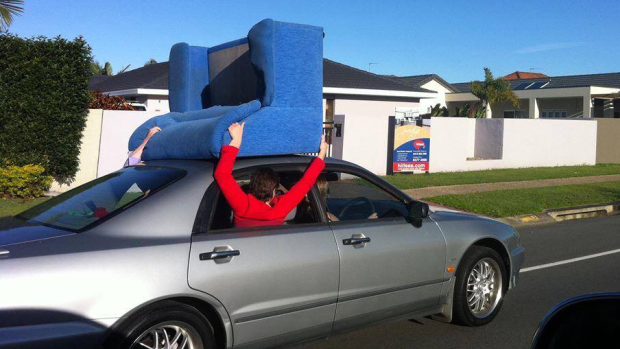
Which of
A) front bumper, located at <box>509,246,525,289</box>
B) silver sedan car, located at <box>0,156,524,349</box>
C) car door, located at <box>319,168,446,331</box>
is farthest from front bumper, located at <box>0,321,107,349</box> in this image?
front bumper, located at <box>509,246,525,289</box>

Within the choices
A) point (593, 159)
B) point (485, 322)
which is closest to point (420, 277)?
point (485, 322)

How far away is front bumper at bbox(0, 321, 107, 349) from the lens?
318 centimetres

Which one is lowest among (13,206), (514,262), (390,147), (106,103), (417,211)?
(13,206)

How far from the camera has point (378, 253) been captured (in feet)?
15.5

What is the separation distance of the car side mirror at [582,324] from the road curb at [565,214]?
10.6 meters

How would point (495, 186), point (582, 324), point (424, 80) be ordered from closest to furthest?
1. point (582, 324)
2. point (495, 186)
3. point (424, 80)

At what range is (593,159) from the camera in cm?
2650

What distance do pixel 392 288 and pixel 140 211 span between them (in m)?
2.09

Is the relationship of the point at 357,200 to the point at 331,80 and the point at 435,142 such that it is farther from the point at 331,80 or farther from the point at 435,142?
the point at 331,80

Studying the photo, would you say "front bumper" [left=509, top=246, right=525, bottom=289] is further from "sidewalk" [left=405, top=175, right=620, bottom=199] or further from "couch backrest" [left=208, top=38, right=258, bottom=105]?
"sidewalk" [left=405, top=175, right=620, bottom=199]

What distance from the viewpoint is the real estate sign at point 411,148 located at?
61.1 feet

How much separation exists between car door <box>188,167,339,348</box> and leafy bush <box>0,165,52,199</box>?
8.89 meters

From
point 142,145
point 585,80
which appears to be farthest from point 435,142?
point 585,80

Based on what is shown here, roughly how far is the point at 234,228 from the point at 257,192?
411 millimetres
